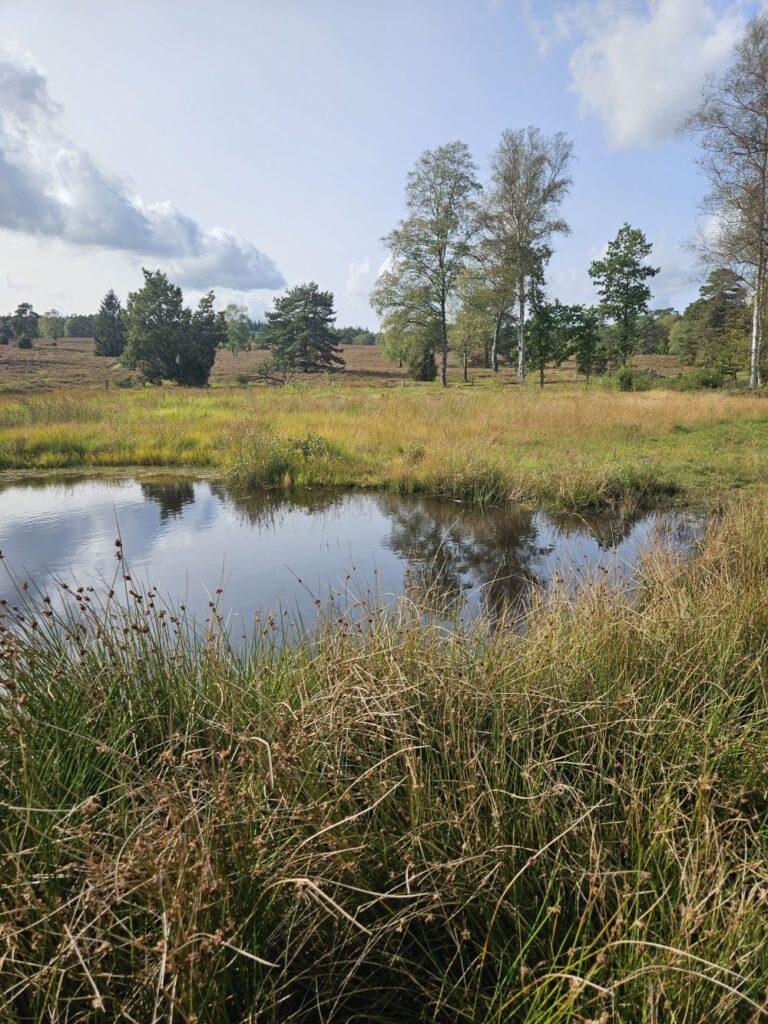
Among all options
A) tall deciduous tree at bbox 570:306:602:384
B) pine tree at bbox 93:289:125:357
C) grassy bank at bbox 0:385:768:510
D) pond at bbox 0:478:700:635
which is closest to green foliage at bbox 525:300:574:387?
tall deciduous tree at bbox 570:306:602:384

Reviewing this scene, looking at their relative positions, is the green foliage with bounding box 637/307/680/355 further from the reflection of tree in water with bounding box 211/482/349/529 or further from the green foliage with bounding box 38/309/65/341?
the green foliage with bounding box 38/309/65/341

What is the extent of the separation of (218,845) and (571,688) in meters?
1.67

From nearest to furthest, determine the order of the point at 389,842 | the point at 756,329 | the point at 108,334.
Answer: the point at 389,842 → the point at 756,329 → the point at 108,334

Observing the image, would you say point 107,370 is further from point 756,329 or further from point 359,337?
point 359,337

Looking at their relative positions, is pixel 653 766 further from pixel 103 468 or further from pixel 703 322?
pixel 703 322

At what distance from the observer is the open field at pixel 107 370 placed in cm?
3588

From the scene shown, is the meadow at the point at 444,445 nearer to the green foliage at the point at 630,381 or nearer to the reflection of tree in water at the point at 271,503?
the reflection of tree in water at the point at 271,503

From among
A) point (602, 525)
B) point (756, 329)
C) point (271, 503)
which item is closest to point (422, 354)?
point (756, 329)

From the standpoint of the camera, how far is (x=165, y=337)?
37.8m

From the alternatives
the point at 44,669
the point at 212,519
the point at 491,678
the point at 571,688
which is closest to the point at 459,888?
the point at 491,678

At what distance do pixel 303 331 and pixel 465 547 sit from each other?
45931 mm

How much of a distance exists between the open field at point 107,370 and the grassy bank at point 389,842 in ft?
98.7

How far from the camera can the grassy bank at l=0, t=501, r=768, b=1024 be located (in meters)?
1.33

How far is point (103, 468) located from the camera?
1152 cm
